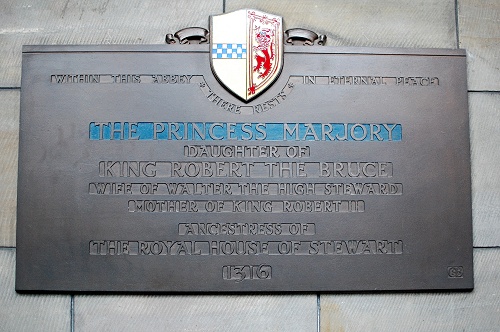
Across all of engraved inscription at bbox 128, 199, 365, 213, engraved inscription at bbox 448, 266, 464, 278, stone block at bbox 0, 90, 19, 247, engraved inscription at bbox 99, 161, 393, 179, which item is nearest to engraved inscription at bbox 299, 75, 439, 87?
engraved inscription at bbox 99, 161, 393, 179

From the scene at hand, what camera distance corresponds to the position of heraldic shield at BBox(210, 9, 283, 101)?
3.24 metres

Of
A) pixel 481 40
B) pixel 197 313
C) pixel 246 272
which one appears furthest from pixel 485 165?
pixel 197 313

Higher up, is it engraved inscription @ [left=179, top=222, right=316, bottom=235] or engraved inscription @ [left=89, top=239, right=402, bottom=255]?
engraved inscription @ [left=179, top=222, right=316, bottom=235]

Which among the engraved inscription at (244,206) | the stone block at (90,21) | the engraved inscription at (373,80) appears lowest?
the engraved inscription at (244,206)

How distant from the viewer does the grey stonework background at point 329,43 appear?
10.4 feet

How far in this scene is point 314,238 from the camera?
316cm

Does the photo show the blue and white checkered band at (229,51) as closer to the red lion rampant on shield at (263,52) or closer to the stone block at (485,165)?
the red lion rampant on shield at (263,52)

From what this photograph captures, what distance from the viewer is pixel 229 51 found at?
327 cm

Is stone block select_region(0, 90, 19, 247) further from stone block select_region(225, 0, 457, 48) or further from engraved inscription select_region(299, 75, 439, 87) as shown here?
engraved inscription select_region(299, 75, 439, 87)

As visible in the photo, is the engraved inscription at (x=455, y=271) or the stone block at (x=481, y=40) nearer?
the engraved inscription at (x=455, y=271)

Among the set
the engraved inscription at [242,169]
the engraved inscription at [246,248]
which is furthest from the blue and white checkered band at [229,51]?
the engraved inscription at [246,248]

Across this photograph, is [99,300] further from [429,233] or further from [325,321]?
[429,233]

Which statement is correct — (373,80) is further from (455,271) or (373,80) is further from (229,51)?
(455,271)

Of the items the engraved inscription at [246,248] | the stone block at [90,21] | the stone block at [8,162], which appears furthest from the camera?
the stone block at [90,21]
